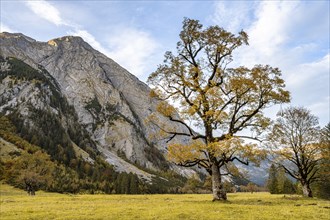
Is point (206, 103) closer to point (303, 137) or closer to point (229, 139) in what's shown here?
point (229, 139)

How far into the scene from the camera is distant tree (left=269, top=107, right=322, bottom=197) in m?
51.3

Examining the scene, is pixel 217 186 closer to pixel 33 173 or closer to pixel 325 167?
pixel 325 167

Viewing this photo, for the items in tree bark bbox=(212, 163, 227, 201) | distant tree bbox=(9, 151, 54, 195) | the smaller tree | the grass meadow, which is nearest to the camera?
the grass meadow

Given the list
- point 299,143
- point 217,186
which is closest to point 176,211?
point 217,186

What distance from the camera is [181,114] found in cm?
3597

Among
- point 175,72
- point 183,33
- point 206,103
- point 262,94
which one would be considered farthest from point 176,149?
point 183,33

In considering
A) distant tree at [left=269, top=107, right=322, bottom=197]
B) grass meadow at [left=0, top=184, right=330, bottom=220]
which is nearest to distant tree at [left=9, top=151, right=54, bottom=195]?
grass meadow at [left=0, top=184, right=330, bottom=220]

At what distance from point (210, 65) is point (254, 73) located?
615cm

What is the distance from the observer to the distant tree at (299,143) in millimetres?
51281

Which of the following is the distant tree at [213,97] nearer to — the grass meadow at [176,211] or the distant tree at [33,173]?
the grass meadow at [176,211]

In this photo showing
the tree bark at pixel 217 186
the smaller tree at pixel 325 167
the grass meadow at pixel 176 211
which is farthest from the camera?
the smaller tree at pixel 325 167

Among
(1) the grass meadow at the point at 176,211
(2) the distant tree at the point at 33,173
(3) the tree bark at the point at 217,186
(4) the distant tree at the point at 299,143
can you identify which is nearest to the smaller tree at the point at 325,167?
(4) the distant tree at the point at 299,143

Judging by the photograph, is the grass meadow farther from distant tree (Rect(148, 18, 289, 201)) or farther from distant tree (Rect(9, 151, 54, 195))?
distant tree (Rect(9, 151, 54, 195))

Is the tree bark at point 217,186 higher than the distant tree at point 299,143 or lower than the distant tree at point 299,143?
lower
